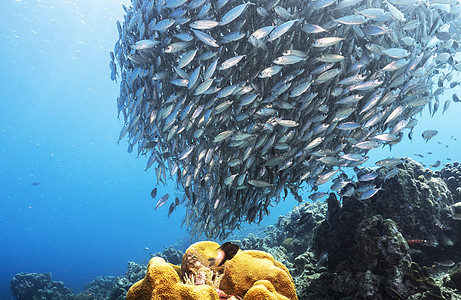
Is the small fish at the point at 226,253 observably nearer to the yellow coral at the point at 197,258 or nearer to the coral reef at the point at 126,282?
the yellow coral at the point at 197,258

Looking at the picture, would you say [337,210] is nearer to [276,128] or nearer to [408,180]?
[408,180]

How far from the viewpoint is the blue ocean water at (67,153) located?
1277 inches

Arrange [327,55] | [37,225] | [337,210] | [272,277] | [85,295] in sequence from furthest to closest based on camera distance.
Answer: [37,225], [85,295], [337,210], [327,55], [272,277]

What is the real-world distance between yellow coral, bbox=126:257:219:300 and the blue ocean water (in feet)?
12.6

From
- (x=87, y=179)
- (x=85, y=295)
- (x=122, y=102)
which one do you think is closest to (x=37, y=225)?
(x=87, y=179)

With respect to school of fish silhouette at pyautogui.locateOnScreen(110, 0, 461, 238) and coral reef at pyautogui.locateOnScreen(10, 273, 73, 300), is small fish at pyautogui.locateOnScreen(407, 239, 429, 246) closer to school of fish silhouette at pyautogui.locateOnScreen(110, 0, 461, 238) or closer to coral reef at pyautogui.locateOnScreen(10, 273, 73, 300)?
school of fish silhouette at pyautogui.locateOnScreen(110, 0, 461, 238)

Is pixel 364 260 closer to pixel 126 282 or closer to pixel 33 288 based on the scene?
pixel 126 282

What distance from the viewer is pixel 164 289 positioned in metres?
2.29

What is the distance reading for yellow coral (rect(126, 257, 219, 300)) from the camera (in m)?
2.18

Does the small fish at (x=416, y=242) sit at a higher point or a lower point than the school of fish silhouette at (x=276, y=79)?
lower

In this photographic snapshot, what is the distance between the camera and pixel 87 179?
113 metres

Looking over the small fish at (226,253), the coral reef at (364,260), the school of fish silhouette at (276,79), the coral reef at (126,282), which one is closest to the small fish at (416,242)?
the coral reef at (364,260)

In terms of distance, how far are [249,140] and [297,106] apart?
1273mm

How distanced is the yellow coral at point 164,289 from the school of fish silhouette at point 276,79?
2.84 meters
